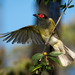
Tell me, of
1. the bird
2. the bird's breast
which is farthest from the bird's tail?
the bird's breast

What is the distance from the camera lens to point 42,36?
7.26ft

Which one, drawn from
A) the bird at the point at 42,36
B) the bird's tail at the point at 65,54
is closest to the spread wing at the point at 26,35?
the bird at the point at 42,36

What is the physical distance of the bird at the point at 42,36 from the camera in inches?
85.9

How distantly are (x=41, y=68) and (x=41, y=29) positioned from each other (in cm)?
101

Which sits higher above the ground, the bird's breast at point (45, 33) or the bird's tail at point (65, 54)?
the bird's breast at point (45, 33)

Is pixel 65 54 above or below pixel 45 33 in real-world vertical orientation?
below

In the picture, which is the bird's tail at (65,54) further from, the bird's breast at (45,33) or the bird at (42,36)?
the bird's breast at (45,33)

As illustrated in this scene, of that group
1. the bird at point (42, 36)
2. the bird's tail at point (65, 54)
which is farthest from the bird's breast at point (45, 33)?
the bird's tail at point (65, 54)

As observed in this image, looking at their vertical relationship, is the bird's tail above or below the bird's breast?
below

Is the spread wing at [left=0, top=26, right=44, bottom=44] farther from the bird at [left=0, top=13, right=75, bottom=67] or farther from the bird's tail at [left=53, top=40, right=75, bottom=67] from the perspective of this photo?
the bird's tail at [left=53, top=40, right=75, bottom=67]

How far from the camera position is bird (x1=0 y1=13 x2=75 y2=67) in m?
2.18

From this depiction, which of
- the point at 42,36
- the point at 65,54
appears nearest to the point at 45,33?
the point at 42,36

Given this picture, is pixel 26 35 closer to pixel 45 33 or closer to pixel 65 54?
pixel 45 33

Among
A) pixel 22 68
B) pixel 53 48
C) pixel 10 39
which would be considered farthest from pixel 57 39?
pixel 22 68
